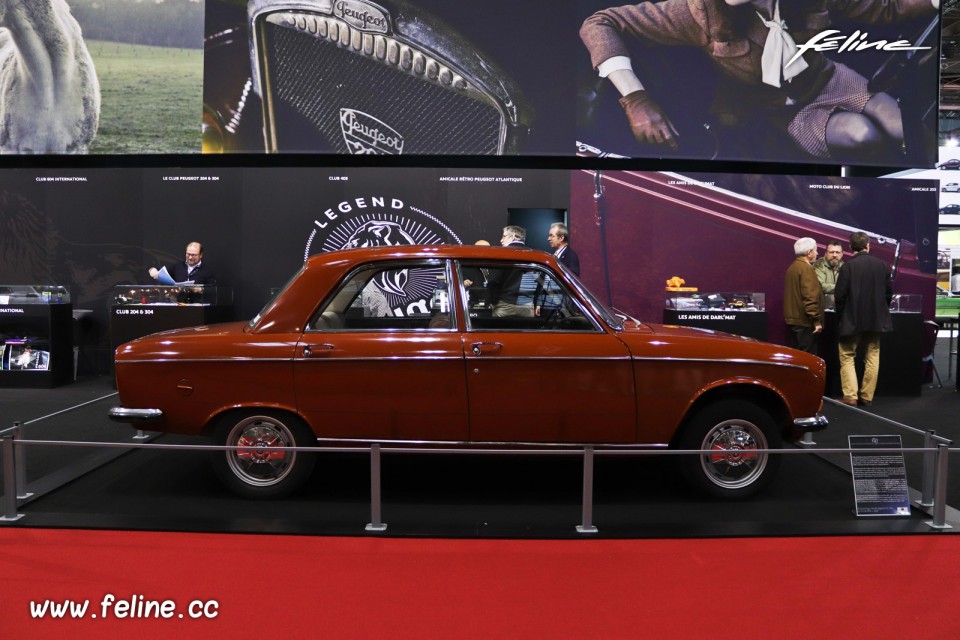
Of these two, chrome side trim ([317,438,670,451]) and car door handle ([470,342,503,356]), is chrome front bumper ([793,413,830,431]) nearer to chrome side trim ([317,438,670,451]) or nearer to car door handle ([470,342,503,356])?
chrome side trim ([317,438,670,451])

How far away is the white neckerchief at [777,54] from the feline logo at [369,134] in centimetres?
522

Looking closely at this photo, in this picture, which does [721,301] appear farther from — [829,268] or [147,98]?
[147,98]

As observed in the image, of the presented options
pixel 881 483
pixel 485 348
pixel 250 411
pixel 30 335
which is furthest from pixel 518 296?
pixel 30 335

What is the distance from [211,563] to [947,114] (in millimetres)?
25609

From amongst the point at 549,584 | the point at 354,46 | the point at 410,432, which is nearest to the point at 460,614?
the point at 549,584

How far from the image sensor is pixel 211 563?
9.80 feet

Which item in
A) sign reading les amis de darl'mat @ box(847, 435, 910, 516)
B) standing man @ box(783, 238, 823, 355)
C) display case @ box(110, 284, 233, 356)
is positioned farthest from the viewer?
display case @ box(110, 284, 233, 356)

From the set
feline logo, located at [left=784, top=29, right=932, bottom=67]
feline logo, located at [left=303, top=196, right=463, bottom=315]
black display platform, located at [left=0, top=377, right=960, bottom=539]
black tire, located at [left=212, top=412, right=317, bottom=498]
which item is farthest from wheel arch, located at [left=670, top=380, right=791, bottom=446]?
feline logo, located at [left=784, top=29, right=932, bottom=67]

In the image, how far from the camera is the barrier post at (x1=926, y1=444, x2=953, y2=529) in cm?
344

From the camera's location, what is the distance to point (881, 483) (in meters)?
3.62

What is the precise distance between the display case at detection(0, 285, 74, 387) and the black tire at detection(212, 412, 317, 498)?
5602mm

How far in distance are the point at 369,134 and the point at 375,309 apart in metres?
5.67

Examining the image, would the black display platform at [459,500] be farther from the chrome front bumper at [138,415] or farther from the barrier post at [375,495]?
the chrome front bumper at [138,415]

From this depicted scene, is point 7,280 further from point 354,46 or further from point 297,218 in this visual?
point 354,46
